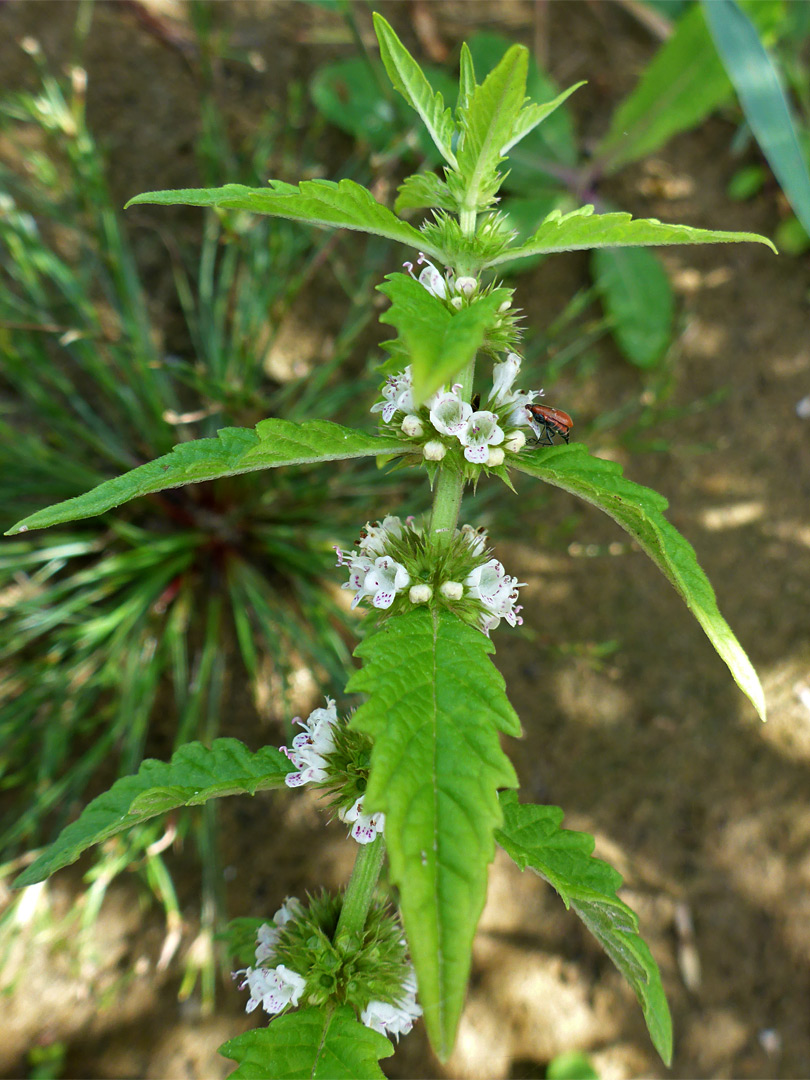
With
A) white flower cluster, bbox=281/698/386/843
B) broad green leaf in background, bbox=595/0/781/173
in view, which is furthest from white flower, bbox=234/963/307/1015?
broad green leaf in background, bbox=595/0/781/173

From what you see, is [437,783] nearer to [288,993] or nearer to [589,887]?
[589,887]

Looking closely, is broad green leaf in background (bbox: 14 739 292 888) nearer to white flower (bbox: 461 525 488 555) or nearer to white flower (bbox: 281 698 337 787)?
white flower (bbox: 281 698 337 787)

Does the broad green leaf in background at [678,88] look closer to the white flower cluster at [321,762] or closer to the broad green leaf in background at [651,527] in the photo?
the broad green leaf in background at [651,527]

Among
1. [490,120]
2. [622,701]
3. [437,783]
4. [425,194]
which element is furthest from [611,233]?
[622,701]

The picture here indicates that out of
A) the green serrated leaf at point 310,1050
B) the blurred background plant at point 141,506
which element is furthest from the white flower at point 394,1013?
the blurred background plant at point 141,506

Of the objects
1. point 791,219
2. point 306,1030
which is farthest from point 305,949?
point 791,219
